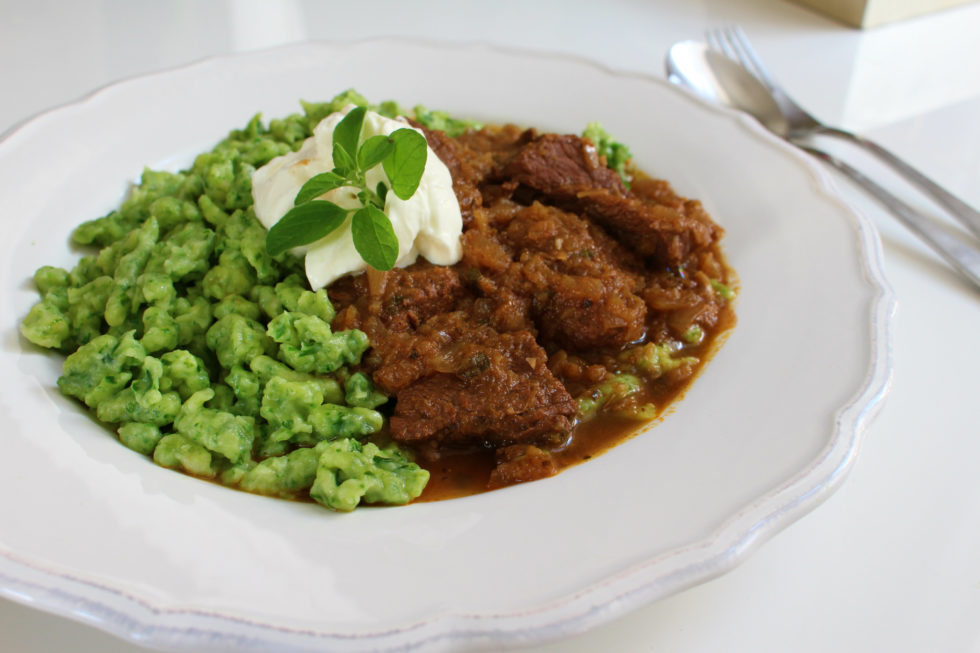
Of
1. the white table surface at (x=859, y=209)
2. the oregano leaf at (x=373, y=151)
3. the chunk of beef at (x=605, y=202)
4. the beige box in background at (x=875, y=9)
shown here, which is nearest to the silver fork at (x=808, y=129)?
the white table surface at (x=859, y=209)

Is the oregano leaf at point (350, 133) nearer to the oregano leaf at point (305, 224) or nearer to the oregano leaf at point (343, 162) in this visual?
the oregano leaf at point (343, 162)

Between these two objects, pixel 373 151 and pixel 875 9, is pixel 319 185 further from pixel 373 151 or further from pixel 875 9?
pixel 875 9

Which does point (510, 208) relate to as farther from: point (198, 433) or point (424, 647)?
point (424, 647)

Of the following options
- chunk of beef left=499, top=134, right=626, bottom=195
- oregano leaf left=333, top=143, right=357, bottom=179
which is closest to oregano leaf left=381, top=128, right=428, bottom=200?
oregano leaf left=333, top=143, right=357, bottom=179

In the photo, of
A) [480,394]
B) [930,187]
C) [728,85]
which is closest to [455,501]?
[480,394]

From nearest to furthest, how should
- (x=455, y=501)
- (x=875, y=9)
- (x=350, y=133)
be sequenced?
(x=455, y=501), (x=350, y=133), (x=875, y=9)

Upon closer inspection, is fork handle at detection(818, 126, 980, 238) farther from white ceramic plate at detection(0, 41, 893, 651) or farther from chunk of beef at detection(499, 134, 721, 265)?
chunk of beef at detection(499, 134, 721, 265)
